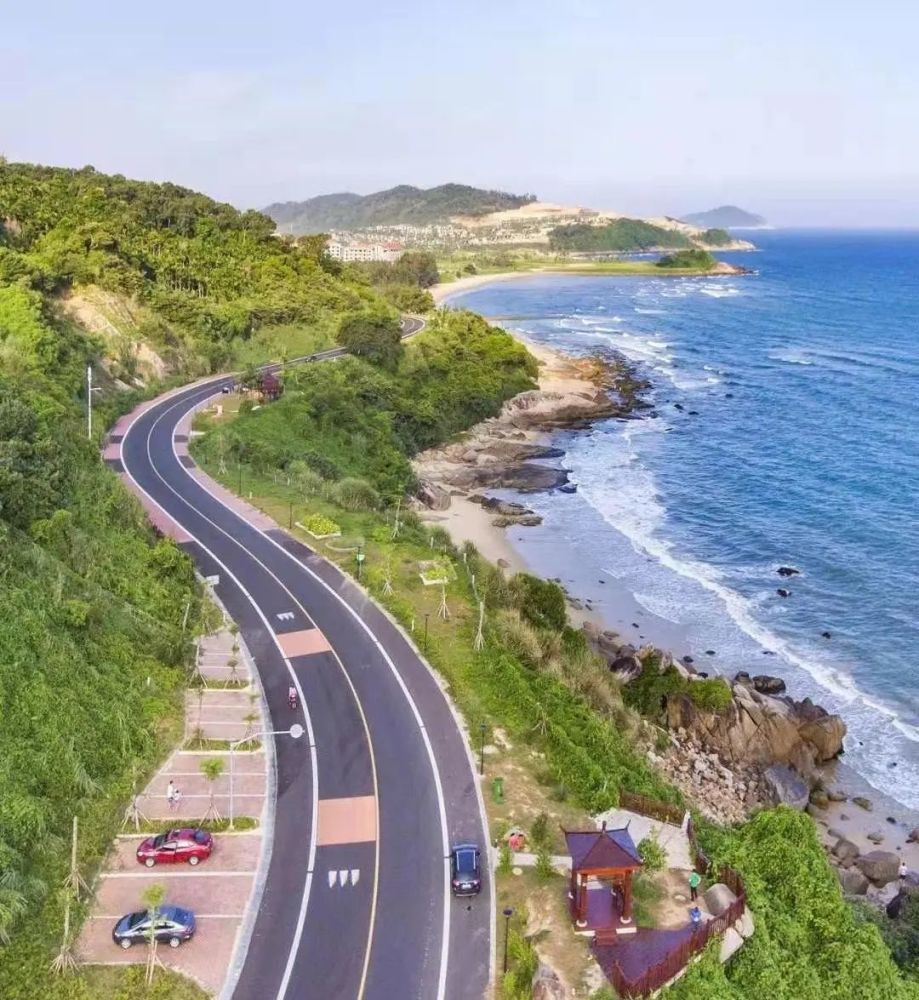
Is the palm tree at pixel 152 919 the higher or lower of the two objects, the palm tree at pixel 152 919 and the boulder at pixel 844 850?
the higher

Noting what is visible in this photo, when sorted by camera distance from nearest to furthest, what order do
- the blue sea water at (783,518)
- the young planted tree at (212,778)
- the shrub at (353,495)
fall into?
→ the young planted tree at (212,778) < the blue sea water at (783,518) < the shrub at (353,495)

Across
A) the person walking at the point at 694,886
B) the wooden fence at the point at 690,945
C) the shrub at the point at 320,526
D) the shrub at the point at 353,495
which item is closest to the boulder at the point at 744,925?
the wooden fence at the point at 690,945

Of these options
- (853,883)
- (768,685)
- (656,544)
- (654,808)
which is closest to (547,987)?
(654,808)

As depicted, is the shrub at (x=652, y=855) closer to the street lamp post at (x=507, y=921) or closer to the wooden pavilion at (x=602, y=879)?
the wooden pavilion at (x=602, y=879)

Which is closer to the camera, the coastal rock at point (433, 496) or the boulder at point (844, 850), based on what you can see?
the boulder at point (844, 850)

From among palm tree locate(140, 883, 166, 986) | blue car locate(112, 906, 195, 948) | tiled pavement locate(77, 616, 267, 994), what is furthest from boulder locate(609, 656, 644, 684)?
palm tree locate(140, 883, 166, 986)

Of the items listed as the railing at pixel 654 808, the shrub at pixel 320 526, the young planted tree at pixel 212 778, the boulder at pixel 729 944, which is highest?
the shrub at pixel 320 526

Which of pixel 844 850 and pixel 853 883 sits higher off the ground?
pixel 853 883

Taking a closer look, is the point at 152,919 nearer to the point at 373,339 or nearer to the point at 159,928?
the point at 159,928
